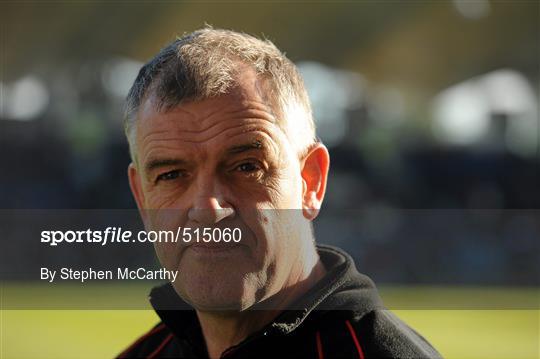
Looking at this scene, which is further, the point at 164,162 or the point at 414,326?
the point at 414,326

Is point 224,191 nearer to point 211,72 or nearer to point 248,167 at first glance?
point 248,167

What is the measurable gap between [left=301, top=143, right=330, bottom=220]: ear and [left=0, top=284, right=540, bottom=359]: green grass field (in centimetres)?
368

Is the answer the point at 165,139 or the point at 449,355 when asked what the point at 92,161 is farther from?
the point at 165,139

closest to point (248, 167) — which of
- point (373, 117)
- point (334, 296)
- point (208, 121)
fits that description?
point (208, 121)

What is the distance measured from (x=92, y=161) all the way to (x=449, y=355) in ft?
25.2

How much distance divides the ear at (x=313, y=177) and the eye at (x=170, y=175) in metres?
0.33

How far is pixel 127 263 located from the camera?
2.43m

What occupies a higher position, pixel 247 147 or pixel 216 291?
pixel 247 147

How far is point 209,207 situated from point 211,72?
1.07ft

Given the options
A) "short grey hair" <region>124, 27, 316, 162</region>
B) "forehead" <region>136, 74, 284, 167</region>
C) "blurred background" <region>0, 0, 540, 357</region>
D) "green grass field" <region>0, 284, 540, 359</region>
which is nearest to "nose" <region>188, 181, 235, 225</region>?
"forehead" <region>136, 74, 284, 167</region>

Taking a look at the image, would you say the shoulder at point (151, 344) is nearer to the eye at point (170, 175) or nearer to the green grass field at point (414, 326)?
the eye at point (170, 175)

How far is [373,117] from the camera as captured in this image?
608 inches

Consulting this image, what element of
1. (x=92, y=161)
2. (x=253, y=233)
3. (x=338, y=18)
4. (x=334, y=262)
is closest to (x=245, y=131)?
(x=253, y=233)
